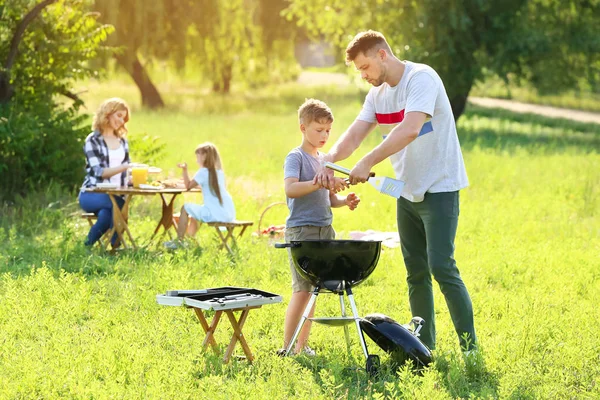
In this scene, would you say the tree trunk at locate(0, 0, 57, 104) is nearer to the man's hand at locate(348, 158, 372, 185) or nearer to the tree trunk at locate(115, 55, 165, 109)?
the man's hand at locate(348, 158, 372, 185)

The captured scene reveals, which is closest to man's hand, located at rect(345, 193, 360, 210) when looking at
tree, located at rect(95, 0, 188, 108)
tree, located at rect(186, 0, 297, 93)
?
tree, located at rect(95, 0, 188, 108)

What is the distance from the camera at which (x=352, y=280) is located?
19.3 feet

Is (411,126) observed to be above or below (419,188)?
above

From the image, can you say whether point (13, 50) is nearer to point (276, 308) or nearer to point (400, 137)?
point (276, 308)

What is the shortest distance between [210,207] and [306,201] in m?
3.78

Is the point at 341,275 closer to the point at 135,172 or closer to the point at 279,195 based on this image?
the point at 135,172

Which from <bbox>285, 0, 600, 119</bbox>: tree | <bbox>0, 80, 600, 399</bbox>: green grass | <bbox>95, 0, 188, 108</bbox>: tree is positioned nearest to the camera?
<bbox>0, 80, 600, 399</bbox>: green grass

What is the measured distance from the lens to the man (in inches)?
227

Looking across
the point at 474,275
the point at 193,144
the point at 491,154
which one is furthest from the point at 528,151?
the point at 474,275

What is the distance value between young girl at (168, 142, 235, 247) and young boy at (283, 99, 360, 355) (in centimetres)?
365

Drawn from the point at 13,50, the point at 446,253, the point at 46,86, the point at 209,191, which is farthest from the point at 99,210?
the point at 446,253

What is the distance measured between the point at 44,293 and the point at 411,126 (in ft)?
11.1

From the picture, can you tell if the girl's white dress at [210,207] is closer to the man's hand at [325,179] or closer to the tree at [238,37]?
the man's hand at [325,179]

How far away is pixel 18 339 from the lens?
253 inches
